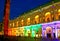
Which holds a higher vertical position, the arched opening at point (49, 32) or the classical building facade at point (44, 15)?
the classical building facade at point (44, 15)

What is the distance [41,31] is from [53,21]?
14.6ft

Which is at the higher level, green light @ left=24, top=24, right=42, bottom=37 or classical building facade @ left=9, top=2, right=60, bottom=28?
classical building facade @ left=9, top=2, right=60, bottom=28

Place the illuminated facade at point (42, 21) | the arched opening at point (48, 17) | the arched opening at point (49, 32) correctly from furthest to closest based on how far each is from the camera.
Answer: the arched opening at point (48, 17)
the arched opening at point (49, 32)
the illuminated facade at point (42, 21)

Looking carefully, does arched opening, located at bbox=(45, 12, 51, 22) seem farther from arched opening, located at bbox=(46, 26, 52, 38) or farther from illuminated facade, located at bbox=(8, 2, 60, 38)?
arched opening, located at bbox=(46, 26, 52, 38)

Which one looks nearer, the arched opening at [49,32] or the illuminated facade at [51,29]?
the illuminated facade at [51,29]

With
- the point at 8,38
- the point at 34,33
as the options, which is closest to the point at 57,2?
the point at 34,33

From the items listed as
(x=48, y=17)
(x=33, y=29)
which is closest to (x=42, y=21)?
(x=48, y=17)

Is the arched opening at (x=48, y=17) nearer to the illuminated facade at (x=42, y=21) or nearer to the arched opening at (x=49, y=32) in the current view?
the illuminated facade at (x=42, y=21)

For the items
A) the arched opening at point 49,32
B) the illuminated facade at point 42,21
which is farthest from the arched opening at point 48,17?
the arched opening at point 49,32

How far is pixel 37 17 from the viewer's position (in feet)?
113

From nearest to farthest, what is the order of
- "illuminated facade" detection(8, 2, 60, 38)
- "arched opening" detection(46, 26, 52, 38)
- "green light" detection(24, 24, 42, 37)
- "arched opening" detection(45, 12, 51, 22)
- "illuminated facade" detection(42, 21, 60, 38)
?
"illuminated facade" detection(42, 21, 60, 38), "illuminated facade" detection(8, 2, 60, 38), "arched opening" detection(46, 26, 52, 38), "arched opening" detection(45, 12, 51, 22), "green light" detection(24, 24, 42, 37)

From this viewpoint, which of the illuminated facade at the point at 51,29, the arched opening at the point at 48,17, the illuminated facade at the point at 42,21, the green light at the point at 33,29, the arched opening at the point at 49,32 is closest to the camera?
the illuminated facade at the point at 51,29

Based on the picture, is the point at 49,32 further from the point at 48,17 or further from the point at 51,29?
the point at 48,17

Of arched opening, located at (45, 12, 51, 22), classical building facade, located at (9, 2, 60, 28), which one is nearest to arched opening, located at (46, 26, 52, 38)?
classical building facade, located at (9, 2, 60, 28)
